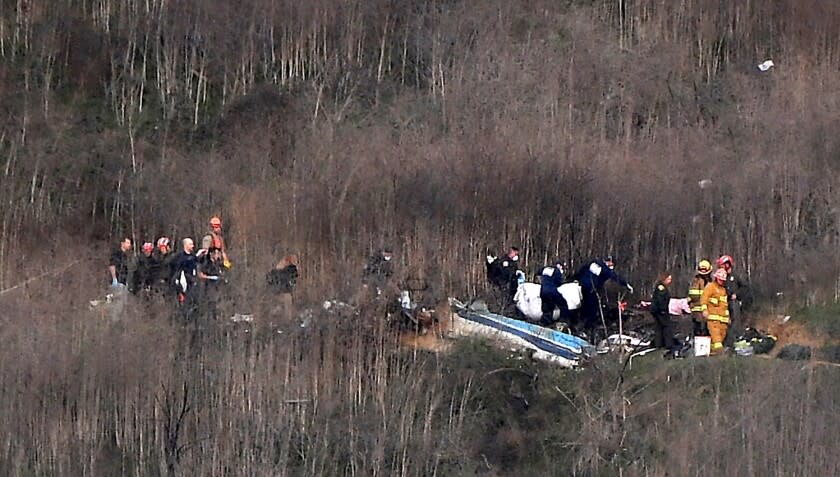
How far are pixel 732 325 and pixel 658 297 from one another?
102 cm

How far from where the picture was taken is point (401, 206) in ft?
76.0

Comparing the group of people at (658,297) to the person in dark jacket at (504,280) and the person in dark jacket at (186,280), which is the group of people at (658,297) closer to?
the person in dark jacket at (504,280)

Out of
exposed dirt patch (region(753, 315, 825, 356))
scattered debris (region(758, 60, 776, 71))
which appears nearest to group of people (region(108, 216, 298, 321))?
exposed dirt patch (region(753, 315, 825, 356))

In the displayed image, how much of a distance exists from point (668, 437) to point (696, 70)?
45.4 ft

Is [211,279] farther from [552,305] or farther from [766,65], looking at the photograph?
[766,65]

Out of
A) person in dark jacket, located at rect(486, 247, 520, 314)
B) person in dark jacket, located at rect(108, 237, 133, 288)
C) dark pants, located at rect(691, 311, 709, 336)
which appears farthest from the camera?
person in dark jacket, located at rect(486, 247, 520, 314)

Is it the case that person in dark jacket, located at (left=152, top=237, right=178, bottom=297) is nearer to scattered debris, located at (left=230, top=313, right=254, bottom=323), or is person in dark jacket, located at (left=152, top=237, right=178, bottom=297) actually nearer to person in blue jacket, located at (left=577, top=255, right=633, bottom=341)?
scattered debris, located at (left=230, top=313, right=254, bottom=323)

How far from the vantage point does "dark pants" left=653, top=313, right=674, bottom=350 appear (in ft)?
57.7

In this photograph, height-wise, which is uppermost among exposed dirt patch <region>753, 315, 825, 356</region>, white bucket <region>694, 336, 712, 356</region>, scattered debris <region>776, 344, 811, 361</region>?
white bucket <region>694, 336, 712, 356</region>

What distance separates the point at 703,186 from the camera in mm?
23328

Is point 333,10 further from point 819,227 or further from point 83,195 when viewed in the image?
point 819,227

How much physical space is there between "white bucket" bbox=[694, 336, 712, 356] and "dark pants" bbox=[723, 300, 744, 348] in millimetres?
319

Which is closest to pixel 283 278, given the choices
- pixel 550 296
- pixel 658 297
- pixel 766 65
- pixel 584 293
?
pixel 550 296

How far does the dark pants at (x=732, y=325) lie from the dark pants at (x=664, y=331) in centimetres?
63
